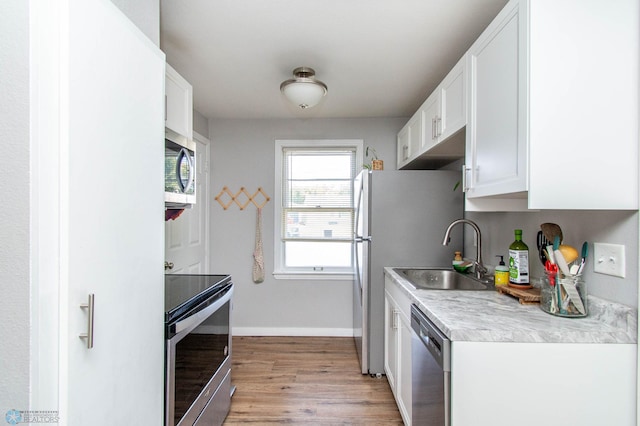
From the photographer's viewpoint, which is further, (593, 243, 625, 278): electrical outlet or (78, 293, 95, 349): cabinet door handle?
(593, 243, 625, 278): electrical outlet

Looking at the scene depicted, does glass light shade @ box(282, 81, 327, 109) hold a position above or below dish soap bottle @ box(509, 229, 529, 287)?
above

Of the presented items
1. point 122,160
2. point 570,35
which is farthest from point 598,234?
point 122,160

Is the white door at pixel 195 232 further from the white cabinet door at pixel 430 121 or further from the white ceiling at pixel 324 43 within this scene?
the white cabinet door at pixel 430 121

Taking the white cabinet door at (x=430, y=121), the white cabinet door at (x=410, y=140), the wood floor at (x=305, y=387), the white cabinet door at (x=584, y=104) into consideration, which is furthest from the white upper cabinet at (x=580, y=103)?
the wood floor at (x=305, y=387)

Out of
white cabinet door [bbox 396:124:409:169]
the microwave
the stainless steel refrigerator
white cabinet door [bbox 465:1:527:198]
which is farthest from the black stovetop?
white cabinet door [bbox 396:124:409:169]

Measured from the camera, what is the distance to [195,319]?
150cm

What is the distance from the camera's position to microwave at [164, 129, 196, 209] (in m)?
1.49

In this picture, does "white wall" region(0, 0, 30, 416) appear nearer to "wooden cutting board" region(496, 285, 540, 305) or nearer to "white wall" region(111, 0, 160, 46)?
"white wall" region(111, 0, 160, 46)

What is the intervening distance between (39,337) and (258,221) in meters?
2.71

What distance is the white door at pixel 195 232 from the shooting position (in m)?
2.76

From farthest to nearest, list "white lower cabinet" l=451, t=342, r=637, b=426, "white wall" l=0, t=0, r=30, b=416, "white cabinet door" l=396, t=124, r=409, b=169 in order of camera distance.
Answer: "white cabinet door" l=396, t=124, r=409, b=169 < "white lower cabinet" l=451, t=342, r=637, b=426 < "white wall" l=0, t=0, r=30, b=416

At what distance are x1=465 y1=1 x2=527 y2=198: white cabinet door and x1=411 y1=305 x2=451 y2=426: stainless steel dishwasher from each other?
662 mm

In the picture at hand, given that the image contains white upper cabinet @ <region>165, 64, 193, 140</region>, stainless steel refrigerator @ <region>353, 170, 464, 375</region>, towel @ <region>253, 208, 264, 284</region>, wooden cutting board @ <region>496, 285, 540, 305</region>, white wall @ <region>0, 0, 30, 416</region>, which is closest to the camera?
white wall @ <region>0, 0, 30, 416</region>

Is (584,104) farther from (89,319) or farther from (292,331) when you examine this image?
(292,331)
